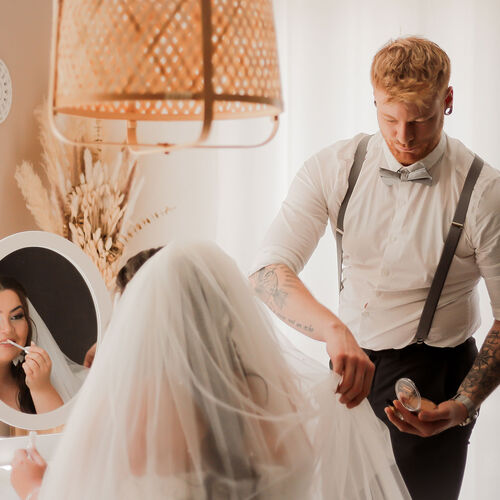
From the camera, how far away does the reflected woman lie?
2254 mm

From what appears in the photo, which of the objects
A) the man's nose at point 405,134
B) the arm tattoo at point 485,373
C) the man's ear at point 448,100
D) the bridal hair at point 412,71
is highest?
the bridal hair at point 412,71

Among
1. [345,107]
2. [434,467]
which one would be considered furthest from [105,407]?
[345,107]

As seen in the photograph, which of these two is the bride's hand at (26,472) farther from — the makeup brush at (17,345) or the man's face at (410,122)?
the man's face at (410,122)

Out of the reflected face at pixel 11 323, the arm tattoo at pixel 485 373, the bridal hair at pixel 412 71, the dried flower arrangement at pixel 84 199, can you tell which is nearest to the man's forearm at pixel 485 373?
the arm tattoo at pixel 485 373

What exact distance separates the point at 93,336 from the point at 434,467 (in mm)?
1141

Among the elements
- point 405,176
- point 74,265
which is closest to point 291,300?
point 405,176

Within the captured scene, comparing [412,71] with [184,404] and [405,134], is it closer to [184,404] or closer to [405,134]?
[405,134]

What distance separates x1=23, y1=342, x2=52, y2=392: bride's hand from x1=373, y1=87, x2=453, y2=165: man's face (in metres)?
1.23

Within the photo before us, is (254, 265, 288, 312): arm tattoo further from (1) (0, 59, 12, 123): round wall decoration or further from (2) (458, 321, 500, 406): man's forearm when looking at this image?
(1) (0, 59, 12, 123): round wall decoration

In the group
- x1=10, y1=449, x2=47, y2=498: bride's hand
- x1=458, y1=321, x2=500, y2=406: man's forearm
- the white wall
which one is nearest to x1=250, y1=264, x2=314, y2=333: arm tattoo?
x1=458, y1=321, x2=500, y2=406: man's forearm

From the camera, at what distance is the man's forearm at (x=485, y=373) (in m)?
1.94

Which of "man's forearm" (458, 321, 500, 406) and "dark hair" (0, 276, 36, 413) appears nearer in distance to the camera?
"man's forearm" (458, 321, 500, 406)

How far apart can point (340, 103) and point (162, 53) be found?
2088 mm

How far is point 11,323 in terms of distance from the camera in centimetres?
228
